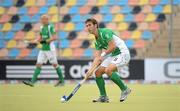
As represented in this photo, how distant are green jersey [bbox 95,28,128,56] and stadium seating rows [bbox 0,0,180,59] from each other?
8.14 metres

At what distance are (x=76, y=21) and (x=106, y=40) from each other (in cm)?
961

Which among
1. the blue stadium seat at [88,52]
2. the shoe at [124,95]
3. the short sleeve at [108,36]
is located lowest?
the blue stadium seat at [88,52]

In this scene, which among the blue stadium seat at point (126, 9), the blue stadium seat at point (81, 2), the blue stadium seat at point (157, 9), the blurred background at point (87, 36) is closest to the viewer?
the blurred background at point (87, 36)

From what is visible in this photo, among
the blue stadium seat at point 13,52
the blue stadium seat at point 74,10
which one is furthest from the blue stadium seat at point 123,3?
the blue stadium seat at point 13,52

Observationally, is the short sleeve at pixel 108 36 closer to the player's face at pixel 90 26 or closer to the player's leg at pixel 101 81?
the player's face at pixel 90 26

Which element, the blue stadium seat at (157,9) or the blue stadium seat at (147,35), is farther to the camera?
the blue stadium seat at (157,9)

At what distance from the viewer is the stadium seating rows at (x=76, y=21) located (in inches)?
770

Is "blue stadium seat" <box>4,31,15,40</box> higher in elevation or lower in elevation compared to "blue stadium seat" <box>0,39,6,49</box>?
higher

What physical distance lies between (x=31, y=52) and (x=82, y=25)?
191cm

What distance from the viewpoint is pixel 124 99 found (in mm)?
10930

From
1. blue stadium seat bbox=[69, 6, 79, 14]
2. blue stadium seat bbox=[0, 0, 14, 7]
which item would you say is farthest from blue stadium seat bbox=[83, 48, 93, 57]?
blue stadium seat bbox=[0, 0, 14, 7]

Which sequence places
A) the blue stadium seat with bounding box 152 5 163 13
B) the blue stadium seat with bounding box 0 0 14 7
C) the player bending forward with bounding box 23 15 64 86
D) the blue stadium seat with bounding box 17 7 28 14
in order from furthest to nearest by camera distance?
the blue stadium seat with bounding box 0 0 14 7 < the blue stadium seat with bounding box 17 7 28 14 < the blue stadium seat with bounding box 152 5 163 13 < the player bending forward with bounding box 23 15 64 86

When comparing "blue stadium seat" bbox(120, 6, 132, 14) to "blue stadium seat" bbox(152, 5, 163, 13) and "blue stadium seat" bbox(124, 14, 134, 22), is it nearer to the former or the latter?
"blue stadium seat" bbox(124, 14, 134, 22)

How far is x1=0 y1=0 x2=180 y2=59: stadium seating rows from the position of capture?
19562 millimetres
